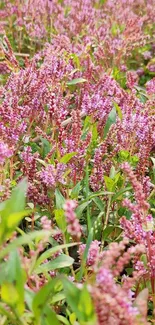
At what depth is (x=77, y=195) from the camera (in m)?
1.78

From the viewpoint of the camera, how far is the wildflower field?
3.36 feet

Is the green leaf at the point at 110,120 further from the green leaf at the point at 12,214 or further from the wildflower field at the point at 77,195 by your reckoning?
the green leaf at the point at 12,214

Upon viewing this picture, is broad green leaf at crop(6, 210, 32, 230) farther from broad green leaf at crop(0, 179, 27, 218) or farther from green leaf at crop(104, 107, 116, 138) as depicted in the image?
green leaf at crop(104, 107, 116, 138)

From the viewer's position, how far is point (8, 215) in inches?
39.7

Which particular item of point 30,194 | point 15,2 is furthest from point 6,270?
point 15,2

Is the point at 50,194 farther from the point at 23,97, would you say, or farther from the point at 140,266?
the point at 23,97

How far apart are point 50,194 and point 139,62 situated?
226 centimetres

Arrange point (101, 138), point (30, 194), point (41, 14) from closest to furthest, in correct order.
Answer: point (30, 194), point (101, 138), point (41, 14)

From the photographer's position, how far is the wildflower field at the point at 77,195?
1.03 metres

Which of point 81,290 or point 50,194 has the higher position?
point 81,290

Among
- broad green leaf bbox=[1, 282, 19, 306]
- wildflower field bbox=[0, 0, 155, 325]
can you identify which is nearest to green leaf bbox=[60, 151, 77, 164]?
wildflower field bbox=[0, 0, 155, 325]

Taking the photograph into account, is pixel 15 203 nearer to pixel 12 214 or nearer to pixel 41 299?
pixel 12 214

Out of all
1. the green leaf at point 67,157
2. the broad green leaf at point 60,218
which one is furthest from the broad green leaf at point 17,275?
the green leaf at point 67,157

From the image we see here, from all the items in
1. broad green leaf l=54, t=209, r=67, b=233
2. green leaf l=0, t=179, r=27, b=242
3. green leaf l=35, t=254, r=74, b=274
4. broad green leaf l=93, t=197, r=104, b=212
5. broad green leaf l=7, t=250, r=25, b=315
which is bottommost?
broad green leaf l=93, t=197, r=104, b=212
